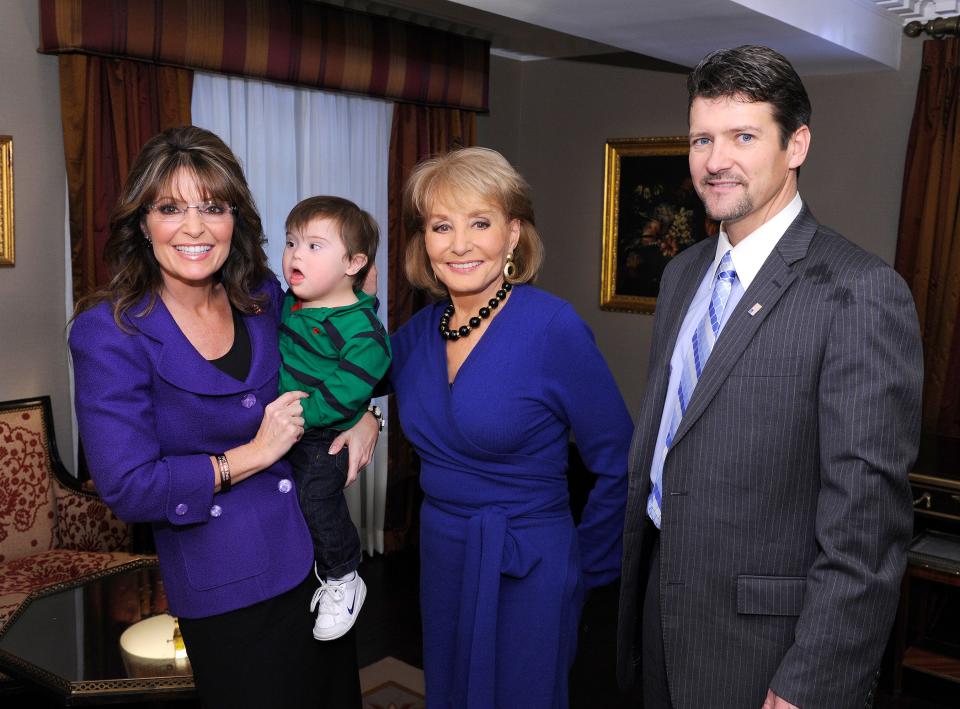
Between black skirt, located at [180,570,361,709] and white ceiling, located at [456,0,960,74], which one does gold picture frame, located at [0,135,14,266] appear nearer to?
white ceiling, located at [456,0,960,74]

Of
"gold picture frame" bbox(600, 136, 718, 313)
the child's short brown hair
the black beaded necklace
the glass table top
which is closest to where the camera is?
the black beaded necklace

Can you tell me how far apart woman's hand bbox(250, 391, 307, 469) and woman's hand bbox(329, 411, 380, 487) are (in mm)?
180

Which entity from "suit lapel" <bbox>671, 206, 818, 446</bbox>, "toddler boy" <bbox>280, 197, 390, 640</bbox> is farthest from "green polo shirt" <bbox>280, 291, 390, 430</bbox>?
"suit lapel" <bbox>671, 206, 818, 446</bbox>

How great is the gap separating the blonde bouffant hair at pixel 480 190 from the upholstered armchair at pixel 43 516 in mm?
2379

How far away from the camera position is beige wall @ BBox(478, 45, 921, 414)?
5055 mm

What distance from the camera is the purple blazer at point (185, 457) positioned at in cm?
173

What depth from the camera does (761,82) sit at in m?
1.66

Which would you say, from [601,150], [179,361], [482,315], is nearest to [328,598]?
[179,361]

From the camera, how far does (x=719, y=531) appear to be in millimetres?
1718

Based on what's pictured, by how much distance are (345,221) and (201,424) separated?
0.64m

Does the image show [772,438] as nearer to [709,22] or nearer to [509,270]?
[509,270]

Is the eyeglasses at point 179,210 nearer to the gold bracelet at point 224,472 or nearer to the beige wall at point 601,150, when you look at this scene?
the gold bracelet at point 224,472

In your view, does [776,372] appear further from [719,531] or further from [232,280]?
[232,280]

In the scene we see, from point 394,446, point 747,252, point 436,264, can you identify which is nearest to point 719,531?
point 747,252
